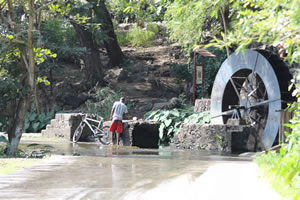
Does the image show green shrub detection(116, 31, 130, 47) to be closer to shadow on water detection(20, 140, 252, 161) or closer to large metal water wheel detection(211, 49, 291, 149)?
large metal water wheel detection(211, 49, 291, 149)

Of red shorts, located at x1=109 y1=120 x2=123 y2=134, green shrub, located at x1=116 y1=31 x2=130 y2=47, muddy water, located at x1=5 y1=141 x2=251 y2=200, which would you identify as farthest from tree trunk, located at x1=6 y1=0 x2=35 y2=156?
green shrub, located at x1=116 y1=31 x2=130 y2=47

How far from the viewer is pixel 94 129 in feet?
66.1

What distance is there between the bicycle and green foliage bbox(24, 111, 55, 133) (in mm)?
5033

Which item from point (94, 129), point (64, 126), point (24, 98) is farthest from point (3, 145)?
point (64, 126)

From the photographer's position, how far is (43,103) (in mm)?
29219

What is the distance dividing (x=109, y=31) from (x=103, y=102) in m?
5.91

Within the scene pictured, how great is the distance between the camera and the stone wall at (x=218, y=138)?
18.3 meters

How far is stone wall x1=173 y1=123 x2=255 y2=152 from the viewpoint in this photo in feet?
60.2

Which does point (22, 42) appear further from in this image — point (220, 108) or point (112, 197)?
point (220, 108)

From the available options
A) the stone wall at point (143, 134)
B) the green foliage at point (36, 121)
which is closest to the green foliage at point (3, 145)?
the stone wall at point (143, 134)

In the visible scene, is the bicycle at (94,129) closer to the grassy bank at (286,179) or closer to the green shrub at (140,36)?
the grassy bank at (286,179)

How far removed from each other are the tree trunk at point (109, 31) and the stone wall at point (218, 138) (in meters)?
10.1

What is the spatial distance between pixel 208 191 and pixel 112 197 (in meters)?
1.16

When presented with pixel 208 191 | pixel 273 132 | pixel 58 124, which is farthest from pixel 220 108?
pixel 208 191
